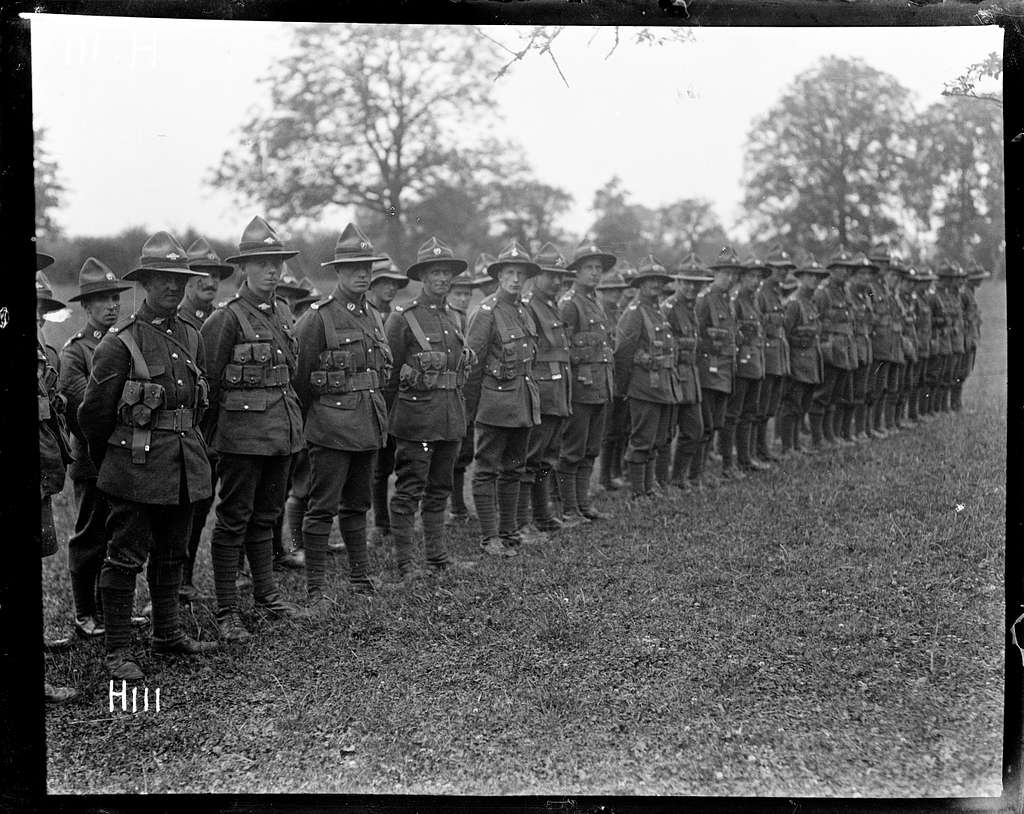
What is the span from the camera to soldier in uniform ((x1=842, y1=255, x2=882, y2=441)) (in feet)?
27.6

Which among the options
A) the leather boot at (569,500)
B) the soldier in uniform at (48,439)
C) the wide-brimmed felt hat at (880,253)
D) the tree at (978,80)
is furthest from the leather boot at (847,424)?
the soldier in uniform at (48,439)

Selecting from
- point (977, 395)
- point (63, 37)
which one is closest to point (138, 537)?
point (63, 37)

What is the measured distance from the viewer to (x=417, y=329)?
19.9ft

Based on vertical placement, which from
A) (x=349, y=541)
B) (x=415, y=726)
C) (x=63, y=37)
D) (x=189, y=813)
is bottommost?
(x=189, y=813)

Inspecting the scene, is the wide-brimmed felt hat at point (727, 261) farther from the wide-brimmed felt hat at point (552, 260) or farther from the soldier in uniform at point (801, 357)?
the soldier in uniform at point (801, 357)

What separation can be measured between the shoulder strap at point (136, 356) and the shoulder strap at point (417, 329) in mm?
1984

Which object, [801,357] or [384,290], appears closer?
[384,290]

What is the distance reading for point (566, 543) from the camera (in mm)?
6254

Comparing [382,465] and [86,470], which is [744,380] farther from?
[86,470]

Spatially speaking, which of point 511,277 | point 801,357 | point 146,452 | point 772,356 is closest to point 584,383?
point 511,277

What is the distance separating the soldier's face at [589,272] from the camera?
7027 mm

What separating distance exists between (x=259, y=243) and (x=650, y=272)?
3817mm

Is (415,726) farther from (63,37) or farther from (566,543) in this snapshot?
(63,37)

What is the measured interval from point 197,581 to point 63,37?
356 centimetres
